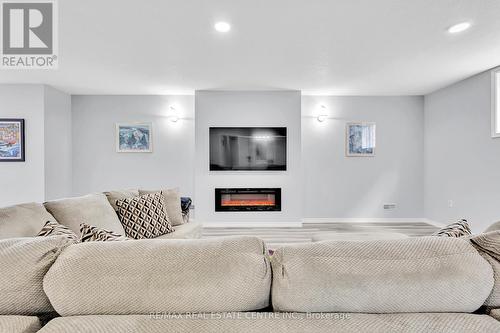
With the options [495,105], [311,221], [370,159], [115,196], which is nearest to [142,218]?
[115,196]

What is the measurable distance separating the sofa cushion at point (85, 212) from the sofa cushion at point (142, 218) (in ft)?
0.30

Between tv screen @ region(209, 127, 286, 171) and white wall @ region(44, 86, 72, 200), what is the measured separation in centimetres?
274

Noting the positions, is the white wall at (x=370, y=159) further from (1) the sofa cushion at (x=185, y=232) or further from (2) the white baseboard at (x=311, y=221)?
(1) the sofa cushion at (x=185, y=232)

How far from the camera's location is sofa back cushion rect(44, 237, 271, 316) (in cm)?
76

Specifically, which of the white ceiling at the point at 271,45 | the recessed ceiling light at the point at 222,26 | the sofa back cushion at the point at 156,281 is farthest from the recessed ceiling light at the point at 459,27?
the sofa back cushion at the point at 156,281

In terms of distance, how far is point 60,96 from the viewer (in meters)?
5.11

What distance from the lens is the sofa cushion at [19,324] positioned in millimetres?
710

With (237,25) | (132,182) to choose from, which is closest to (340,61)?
(237,25)

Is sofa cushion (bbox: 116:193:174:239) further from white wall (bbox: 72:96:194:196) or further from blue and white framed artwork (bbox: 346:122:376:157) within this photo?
blue and white framed artwork (bbox: 346:122:376:157)

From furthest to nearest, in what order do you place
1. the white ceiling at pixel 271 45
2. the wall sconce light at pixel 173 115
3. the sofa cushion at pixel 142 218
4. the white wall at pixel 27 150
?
the wall sconce light at pixel 173 115, the white wall at pixel 27 150, the sofa cushion at pixel 142 218, the white ceiling at pixel 271 45

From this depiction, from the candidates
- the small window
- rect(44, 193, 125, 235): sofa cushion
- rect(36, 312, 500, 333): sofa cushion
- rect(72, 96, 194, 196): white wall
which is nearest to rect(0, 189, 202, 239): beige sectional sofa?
rect(44, 193, 125, 235): sofa cushion

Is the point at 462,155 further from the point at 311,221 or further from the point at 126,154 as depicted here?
the point at 126,154

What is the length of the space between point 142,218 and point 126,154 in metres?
3.27

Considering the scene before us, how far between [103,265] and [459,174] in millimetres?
5419
